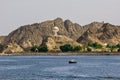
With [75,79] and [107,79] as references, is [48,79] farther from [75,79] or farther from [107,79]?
[107,79]

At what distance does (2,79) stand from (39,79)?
7.66 meters

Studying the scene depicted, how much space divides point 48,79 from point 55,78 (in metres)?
2.60

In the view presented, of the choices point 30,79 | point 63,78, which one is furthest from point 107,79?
point 30,79

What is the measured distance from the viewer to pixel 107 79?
86562 millimetres

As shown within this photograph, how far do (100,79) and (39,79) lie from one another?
1250 centimetres

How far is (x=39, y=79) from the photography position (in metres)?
89.0

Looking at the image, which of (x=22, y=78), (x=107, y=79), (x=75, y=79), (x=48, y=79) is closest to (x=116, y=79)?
(x=107, y=79)

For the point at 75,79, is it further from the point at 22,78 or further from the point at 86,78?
the point at 22,78

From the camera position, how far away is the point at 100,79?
86.9 m

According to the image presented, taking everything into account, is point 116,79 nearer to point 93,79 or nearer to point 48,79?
point 93,79

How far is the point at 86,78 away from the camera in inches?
3541

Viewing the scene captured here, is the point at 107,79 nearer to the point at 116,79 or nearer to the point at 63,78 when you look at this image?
the point at 116,79

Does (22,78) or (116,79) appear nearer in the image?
(116,79)

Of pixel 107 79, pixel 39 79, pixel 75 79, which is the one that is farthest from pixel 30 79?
pixel 107 79
